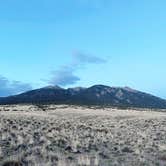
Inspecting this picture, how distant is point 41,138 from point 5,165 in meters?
10.6

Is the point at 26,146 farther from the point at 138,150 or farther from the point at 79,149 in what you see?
the point at 138,150

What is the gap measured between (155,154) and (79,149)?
3.28m

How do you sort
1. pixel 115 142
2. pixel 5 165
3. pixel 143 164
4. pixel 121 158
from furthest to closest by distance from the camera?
pixel 115 142 < pixel 121 158 < pixel 143 164 < pixel 5 165

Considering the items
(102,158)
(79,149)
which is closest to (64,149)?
(79,149)

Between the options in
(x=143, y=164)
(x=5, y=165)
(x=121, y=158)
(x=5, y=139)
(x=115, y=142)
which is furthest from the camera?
(x=115, y=142)

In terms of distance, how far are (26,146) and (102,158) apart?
168 inches

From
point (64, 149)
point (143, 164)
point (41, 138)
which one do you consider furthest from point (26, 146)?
point (143, 164)

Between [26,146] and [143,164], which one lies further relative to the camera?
[26,146]

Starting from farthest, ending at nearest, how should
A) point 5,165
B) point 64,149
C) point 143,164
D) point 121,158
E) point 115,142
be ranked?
point 115,142 < point 64,149 < point 121,158 < point 143,164 < point 5,165

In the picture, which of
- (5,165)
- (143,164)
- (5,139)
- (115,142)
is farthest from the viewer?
(115,142)

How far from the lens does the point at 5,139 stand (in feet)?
87.5

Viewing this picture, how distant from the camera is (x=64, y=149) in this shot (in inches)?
931

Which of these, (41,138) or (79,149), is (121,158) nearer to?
(79,149)

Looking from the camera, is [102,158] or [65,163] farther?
[102,158]
